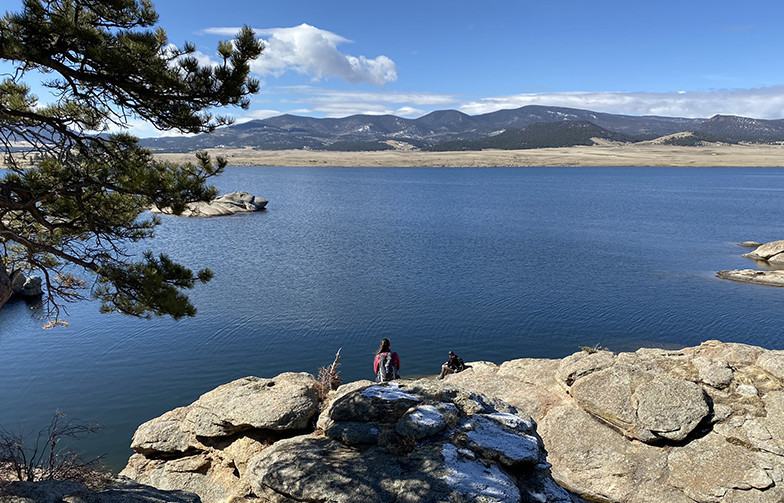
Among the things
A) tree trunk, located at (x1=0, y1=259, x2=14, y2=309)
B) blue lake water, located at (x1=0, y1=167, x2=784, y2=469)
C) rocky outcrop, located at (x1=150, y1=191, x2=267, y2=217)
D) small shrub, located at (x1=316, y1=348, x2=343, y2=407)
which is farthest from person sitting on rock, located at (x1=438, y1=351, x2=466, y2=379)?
rocky outcrop, located at (x1=150, y1=191, x2=267, y2=217)

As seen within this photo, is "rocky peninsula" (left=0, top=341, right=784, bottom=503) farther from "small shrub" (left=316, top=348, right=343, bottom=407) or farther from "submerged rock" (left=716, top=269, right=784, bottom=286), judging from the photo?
"submerged rock" (left=716, top=269, right=784, bottom=286)

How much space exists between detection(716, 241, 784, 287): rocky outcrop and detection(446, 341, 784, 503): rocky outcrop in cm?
3198

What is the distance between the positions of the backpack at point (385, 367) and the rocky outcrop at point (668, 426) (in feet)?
16.2

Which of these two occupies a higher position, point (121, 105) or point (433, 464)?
point (121, 105)

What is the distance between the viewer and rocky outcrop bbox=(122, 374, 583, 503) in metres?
9.89

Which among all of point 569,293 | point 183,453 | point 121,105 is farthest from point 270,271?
point 121,105

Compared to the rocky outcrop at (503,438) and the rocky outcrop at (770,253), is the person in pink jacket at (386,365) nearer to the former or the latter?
the rocky outcrop at (503,438)

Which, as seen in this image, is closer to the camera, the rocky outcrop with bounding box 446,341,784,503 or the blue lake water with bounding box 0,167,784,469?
the rocky outcrop with bounding box 446,341,784,503

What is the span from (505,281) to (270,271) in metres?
21.7

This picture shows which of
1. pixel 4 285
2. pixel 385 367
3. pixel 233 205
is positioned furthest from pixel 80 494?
pixel 233 205

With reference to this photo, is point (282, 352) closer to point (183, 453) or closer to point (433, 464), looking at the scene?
point (183, 453)

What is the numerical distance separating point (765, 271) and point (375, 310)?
37.8m

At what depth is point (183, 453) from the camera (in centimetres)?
1438

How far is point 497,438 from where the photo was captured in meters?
11.2
